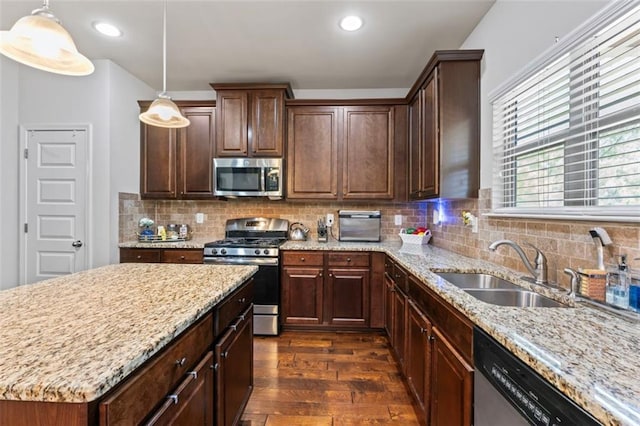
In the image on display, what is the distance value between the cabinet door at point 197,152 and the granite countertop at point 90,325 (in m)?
1.94

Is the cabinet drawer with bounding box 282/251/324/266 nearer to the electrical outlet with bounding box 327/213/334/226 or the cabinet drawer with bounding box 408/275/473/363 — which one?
the electrical outlet with bounding box 327/213/334/226

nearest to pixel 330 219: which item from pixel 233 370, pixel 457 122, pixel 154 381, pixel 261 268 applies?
pixel 261 268

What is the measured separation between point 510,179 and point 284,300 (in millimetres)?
2269

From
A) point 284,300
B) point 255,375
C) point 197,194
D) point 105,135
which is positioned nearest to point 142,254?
point 197,194

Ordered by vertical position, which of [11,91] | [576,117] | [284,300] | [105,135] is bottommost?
[284,300]

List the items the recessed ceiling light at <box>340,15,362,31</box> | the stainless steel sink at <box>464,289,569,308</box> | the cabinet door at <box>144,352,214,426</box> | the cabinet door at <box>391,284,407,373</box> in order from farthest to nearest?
the recessed ceiling light at <box>340,15,362,31</box> < the cabinet door at <box>391,284,407,373</box> < the stainless steel sink at <box>464,289,569,308</box> < the cabinet door at <box>144,352,214,426</box>

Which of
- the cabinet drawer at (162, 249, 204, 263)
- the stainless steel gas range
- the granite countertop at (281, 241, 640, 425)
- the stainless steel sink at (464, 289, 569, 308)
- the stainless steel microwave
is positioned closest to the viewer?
the granite countertop at (281, 241, 640, 425)

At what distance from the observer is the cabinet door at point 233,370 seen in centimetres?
134

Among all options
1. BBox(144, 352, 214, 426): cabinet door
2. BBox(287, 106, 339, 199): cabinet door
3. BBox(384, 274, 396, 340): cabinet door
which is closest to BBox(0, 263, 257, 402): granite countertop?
BBox(144, 352, 214, 426): cabinet door

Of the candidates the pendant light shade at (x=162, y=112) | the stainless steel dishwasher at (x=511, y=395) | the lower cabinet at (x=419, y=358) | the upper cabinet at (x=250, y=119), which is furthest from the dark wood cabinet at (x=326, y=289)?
the stainless steel dishwasher at (x=511, y=395)

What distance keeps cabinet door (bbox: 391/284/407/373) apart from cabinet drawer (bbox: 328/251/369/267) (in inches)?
22.2

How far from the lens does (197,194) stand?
3469mm

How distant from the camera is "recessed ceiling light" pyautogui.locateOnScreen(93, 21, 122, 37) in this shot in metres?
2.43

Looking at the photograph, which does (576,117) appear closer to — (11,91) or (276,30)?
(276,30)
